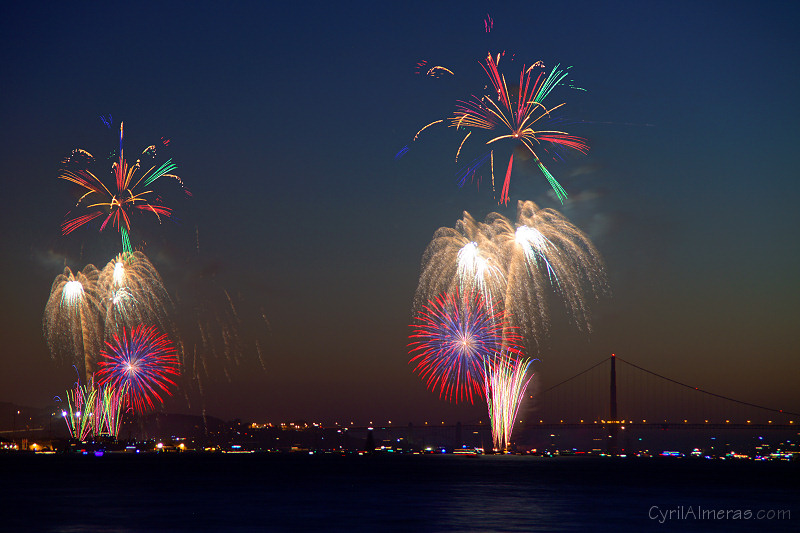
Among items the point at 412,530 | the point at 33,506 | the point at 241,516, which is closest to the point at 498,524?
the point at 412,530

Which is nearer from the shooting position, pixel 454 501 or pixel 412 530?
pixel 412 530

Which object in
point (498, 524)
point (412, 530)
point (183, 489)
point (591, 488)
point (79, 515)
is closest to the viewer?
point (412, 530)

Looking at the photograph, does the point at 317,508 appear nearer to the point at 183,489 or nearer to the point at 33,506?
the point at 33,506

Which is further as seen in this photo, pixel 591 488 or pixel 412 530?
pixel 591 488

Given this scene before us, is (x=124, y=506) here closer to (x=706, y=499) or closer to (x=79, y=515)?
(x=79, y=515)

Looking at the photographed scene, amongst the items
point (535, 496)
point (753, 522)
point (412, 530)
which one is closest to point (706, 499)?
point (535, 496)

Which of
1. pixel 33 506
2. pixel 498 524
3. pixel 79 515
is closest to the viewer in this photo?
pixel 498 524

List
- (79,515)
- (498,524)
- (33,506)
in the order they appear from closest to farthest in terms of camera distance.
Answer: (498,524) → (79,515) → (33,506)

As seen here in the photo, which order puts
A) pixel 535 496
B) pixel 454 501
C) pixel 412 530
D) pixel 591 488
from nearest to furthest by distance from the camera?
pixel 412 530 → pixel 454 501 → pixel 535 496 → pixel 591 488
